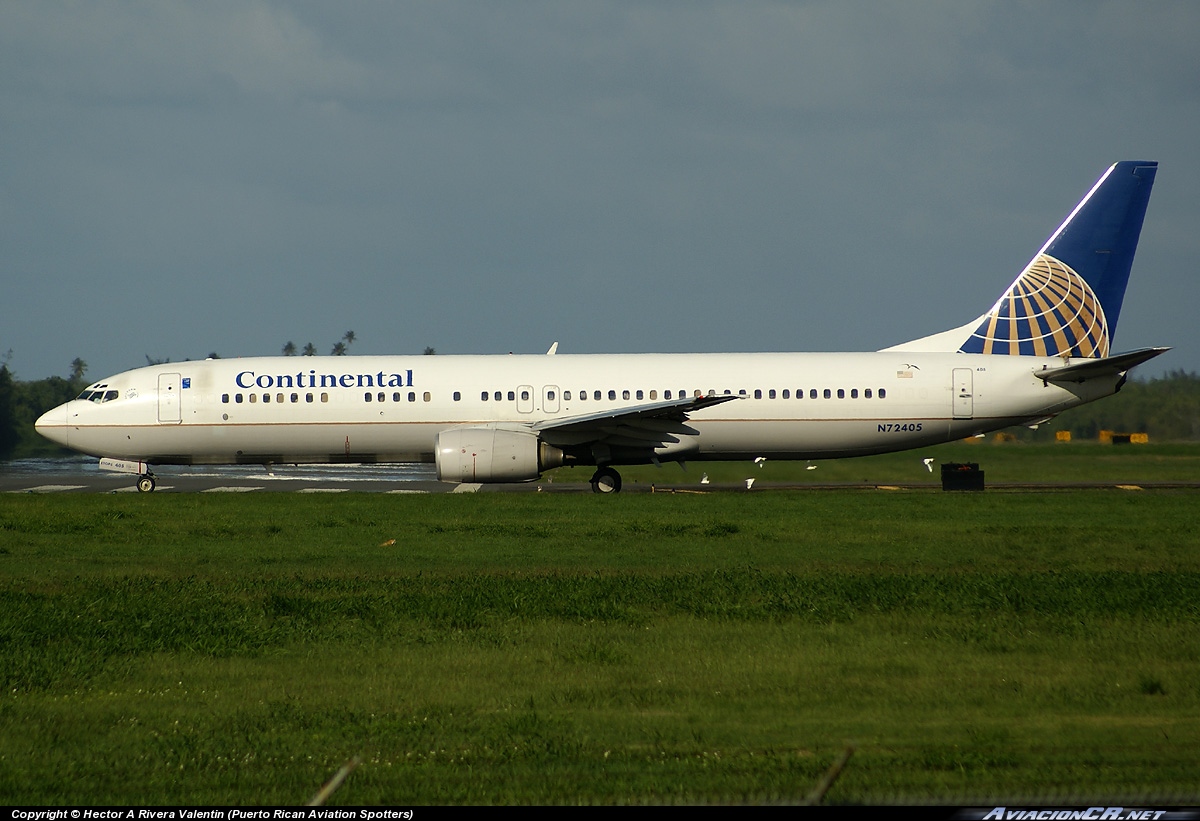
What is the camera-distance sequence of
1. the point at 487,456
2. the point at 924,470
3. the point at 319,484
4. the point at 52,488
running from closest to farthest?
the point at 487,456 < the point at 52,488 < the point at 924,470 < the point at 319,484

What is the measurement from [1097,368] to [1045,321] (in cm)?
298

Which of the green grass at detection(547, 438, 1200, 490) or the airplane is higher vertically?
the airplane

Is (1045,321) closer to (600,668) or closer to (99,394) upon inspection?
(600,668)

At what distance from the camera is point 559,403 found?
88.4ft

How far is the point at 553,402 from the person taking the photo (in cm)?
2692

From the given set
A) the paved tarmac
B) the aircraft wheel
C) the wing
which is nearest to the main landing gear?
the aircraft wheel

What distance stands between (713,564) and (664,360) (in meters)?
14.5

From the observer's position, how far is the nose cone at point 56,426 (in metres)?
27.7

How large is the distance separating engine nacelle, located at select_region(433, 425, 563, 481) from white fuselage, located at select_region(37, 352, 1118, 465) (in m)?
1.69

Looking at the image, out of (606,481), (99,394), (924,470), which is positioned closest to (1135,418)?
(924,470)

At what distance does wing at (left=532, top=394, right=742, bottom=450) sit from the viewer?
24922 millimetres

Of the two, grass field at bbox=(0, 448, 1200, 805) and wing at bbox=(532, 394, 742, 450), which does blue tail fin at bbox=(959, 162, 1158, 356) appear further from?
grass field at bbox=(0, 448, 1200, 805)

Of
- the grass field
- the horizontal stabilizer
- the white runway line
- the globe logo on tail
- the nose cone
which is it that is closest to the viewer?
the grass field

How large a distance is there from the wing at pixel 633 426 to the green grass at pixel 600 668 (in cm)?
870
